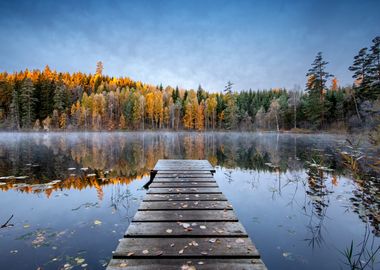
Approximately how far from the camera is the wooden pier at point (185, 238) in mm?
2307

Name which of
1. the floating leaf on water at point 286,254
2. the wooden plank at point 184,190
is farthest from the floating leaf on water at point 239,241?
the wooden plank at point 184,190

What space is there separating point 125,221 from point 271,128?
5411cm

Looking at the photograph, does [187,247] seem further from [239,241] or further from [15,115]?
[15,115]

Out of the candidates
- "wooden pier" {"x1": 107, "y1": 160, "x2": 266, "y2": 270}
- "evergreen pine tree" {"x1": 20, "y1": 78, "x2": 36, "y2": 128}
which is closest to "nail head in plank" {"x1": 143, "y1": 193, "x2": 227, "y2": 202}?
"wooden pier" {"x1": 107, "y1": 160, "x2": 266, "y2": 270}

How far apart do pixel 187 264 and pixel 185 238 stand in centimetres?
56

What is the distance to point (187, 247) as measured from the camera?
259cm

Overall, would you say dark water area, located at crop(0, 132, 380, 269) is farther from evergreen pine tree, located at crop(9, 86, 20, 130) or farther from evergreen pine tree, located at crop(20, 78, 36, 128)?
evergreen pine tree, located at crop(20, 78, 36, 128)

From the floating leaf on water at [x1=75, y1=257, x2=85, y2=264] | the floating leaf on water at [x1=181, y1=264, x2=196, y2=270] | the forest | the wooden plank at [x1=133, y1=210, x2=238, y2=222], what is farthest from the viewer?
the forest

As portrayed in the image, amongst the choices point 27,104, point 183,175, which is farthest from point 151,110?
point 183,175

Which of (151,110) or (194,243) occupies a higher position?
(151,110)

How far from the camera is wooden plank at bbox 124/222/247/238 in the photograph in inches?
114

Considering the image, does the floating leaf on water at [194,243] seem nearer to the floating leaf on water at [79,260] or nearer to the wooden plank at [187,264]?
the wooden plank at [187,264]

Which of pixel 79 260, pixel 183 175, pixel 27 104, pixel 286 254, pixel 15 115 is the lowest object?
pixel 286 254

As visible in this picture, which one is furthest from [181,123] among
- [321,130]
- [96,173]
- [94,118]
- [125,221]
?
[125,221]
